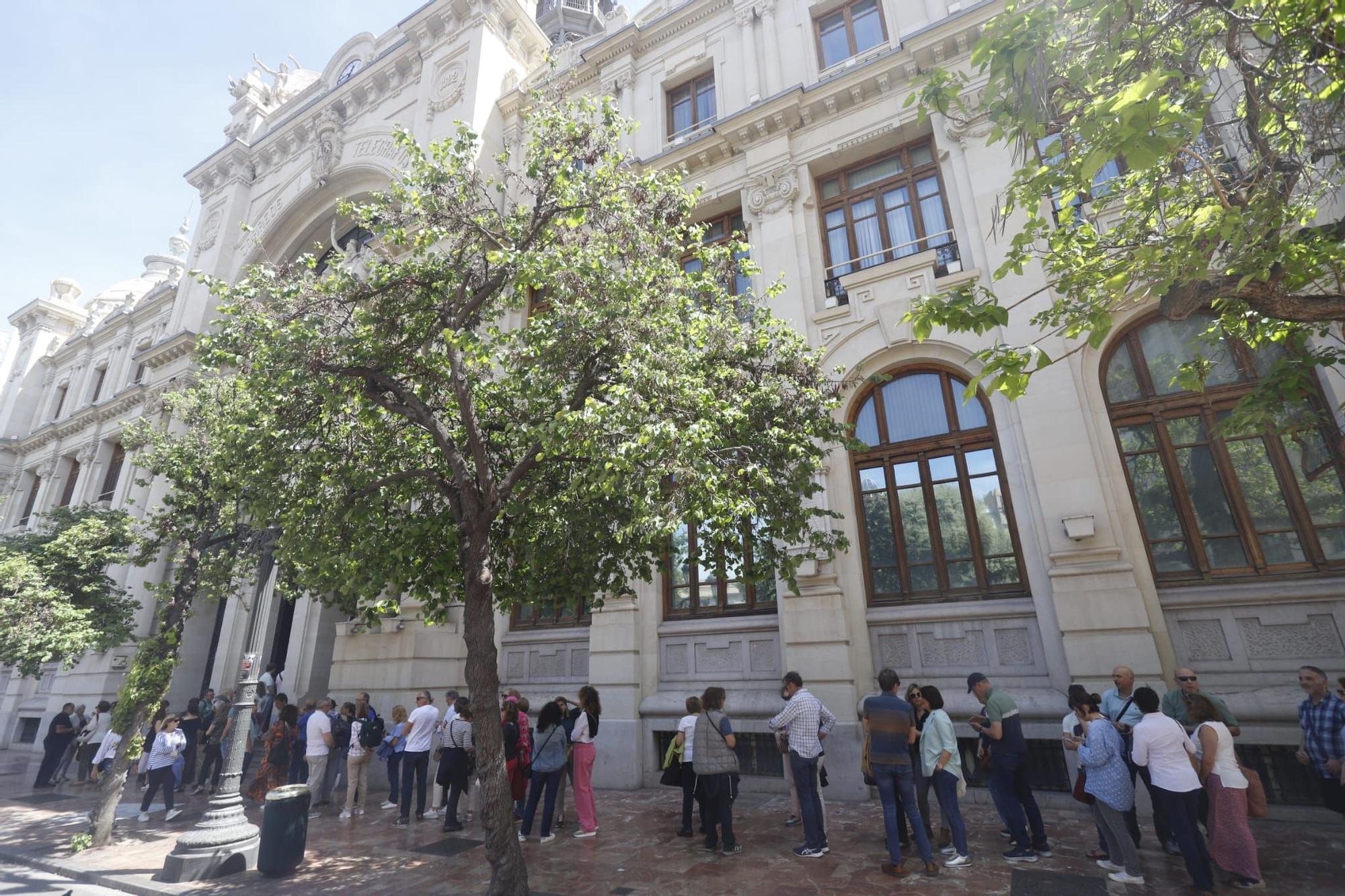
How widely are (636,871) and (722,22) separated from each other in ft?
59.8

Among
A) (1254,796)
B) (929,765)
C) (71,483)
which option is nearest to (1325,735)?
(1254,796)

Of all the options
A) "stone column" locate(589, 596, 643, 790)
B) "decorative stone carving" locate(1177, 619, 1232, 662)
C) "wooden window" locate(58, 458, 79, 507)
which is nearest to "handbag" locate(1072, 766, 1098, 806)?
"decorative stone carving" locate(1177, 619, 1232, 662)

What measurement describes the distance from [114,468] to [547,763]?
92.1 ft

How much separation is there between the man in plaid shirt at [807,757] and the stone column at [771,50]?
1331 cm

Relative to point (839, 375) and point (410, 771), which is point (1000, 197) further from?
point (410, 771)

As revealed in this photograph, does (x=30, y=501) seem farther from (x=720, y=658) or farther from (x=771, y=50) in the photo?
(x=771, y=50)

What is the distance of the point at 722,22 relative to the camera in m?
16.3

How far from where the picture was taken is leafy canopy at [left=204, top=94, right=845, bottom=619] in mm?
7227

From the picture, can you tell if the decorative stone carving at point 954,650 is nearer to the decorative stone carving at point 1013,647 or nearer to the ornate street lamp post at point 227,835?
the decorative stone carving at point 1013,647

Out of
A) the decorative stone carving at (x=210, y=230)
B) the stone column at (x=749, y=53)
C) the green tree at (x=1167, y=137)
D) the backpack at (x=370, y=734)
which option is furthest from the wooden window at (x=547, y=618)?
the decorative stone carving at (x=210, y=230)

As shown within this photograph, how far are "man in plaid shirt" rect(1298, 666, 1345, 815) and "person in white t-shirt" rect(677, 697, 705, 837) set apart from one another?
20.8ft

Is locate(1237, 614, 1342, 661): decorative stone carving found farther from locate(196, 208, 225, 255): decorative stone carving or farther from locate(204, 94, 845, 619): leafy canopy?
locate(196, 208, 225, 255): decorative stone carving

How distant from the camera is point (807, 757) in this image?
706 cm

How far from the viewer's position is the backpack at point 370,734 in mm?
10555
